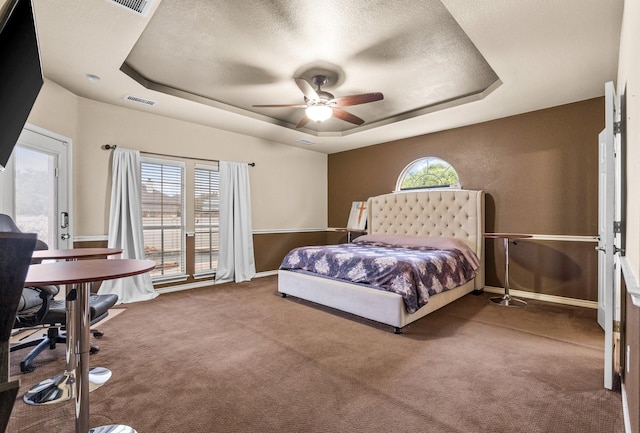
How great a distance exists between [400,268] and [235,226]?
309cm

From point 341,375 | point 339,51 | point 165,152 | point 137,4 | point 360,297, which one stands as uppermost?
point 339,51

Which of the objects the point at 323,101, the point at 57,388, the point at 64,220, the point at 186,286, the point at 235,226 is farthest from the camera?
the point at 235,226

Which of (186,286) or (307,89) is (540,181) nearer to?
(307,89)

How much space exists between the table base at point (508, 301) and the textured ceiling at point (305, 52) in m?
2.64

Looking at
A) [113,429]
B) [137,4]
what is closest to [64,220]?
[137,4]

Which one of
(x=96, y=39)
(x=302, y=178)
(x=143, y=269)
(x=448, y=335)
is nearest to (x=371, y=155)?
(x=302, y=178)

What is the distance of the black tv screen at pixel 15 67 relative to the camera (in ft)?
3.26

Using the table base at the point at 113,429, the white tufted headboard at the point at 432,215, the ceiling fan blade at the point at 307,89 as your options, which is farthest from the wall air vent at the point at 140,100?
the white tufted headboard at the point at 432,215

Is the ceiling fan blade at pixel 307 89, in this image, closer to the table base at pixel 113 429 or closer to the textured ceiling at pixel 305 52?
the textured ceiling at pixel 305 52

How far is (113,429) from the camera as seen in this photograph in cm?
160

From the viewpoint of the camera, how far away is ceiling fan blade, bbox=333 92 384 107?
3091 millimetres

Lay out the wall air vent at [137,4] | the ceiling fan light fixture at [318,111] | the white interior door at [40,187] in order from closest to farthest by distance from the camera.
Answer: the wall air vent at [137,4] → the white interior door at [40,187] → the ceiling fan light fixture at [318,111]

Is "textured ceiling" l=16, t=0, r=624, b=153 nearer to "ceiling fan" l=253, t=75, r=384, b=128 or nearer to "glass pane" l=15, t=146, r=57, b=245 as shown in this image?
"ceiling fan" l=253, t=75, r=384, b=128

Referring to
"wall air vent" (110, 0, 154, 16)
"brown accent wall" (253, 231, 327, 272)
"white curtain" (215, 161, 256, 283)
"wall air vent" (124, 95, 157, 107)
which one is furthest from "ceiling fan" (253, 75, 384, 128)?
"brown accent wall" (253, 231, 327, 272)
